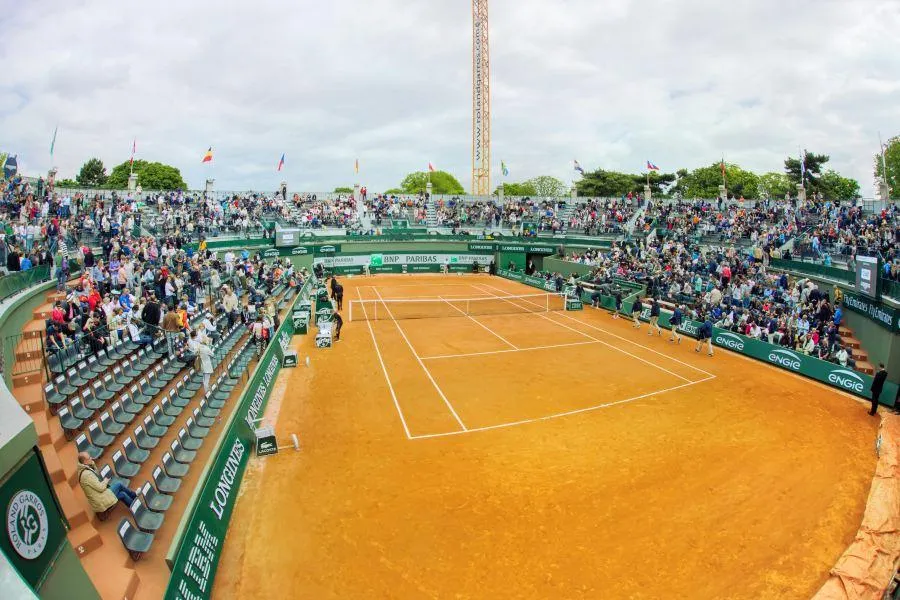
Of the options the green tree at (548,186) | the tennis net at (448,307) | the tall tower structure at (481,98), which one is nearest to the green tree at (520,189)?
the green tree at (548,186)

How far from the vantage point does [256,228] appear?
153 ft

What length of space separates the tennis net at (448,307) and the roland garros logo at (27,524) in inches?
965

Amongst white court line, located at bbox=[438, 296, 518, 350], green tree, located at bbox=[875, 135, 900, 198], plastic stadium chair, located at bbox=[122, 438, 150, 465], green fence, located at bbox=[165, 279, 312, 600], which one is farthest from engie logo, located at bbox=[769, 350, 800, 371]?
green tree, located at bbox=[875, 135, 900, 198]

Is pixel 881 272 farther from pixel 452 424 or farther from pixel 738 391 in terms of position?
pixel 452 424

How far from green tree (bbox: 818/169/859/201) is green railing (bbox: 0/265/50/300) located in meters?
88.7

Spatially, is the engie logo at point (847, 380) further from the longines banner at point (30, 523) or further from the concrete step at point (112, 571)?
the longines banner at point (30, 523)

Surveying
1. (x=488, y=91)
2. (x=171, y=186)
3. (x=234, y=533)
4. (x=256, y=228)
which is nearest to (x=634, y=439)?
(x=234, y=533)

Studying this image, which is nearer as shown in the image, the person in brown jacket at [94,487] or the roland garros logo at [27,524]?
the roland garros logo at [27,524]

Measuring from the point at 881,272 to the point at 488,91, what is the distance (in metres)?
70.6

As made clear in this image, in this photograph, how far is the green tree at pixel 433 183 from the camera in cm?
13312

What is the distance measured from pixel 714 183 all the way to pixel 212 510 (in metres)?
94.2

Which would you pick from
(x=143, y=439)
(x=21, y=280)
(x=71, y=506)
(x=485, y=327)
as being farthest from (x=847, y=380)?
(x=21, y=280)

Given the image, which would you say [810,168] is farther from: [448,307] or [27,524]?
[27,524]

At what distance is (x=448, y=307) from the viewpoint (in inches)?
1388
